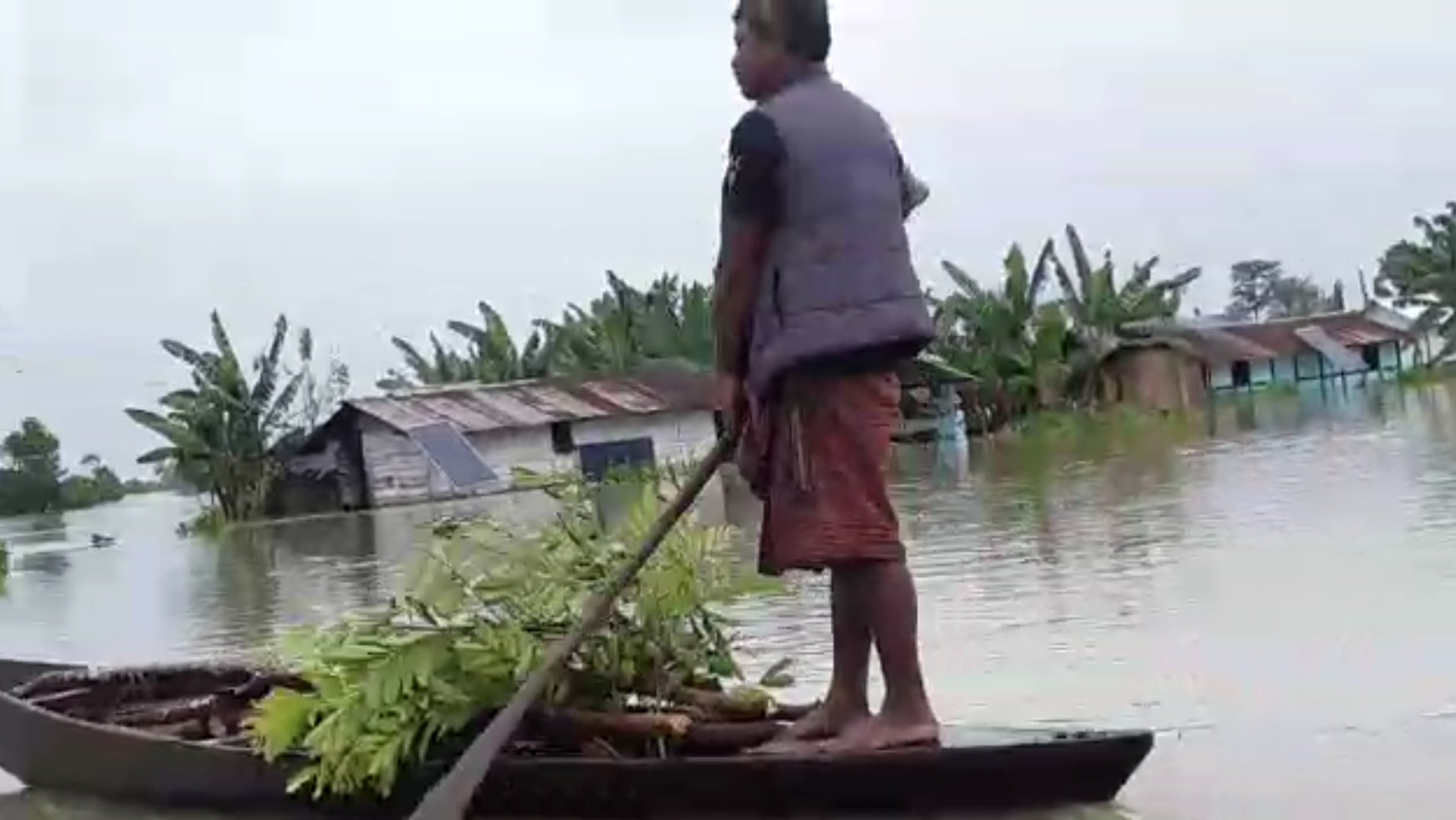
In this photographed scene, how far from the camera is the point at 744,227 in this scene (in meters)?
4.46

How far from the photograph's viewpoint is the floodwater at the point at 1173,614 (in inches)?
195

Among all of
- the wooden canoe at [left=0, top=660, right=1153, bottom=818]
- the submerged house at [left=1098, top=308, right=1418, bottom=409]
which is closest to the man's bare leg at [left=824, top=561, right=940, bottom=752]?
the wooden canoe at [left=0, top=660, right=1153, bottom=818]

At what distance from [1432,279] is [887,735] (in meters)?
46.4

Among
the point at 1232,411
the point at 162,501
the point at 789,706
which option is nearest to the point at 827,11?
the point at 789,706

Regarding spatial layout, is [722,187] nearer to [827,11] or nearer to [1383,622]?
[827,11]

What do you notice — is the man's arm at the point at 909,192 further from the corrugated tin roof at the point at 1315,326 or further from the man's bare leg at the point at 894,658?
the corrugated tin roof at the point at 1315,326

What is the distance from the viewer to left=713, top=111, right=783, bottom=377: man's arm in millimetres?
4391

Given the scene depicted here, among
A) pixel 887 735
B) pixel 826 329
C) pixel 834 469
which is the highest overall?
pixel 826 329

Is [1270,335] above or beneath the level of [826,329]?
above

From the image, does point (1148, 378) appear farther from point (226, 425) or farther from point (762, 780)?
point (762, 780)

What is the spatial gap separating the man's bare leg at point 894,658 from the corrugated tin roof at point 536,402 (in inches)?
1178

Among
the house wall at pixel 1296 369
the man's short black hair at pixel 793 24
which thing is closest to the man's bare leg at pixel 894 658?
the man's short black hair at pixel 793 24

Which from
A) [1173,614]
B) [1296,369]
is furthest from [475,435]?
[1173,614]

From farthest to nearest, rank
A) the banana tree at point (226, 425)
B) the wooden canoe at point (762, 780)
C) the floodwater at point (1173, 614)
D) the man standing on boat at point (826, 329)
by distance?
1. the banana tree at point (226, 425)
2. the floodwater at point (1173, 614)
3. the man standing on boat at point (826, 329)
4. the wooden canoe at point (762, 780)
